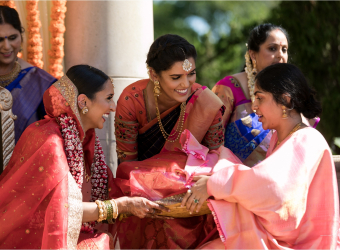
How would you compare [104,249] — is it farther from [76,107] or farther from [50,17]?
[50,17]

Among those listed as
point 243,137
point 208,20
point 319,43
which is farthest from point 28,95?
point 208,20

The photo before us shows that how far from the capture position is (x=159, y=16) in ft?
64.8

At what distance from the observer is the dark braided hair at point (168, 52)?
10.1ft

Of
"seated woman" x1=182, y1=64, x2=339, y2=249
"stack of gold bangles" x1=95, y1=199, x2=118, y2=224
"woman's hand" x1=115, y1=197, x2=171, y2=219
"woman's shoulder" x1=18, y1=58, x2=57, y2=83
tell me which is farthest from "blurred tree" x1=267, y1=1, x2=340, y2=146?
"stack of gold bangles" x1=95, y1=199, x2=118, y2=224

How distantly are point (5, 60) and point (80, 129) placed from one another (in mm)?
1344

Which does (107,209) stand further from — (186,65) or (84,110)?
(186,65)

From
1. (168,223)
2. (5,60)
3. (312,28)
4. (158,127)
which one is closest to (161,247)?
(168,223)

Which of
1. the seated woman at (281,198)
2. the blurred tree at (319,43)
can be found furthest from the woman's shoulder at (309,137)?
the blurred tree at (319,43)

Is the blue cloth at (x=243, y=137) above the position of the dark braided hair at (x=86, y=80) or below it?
below

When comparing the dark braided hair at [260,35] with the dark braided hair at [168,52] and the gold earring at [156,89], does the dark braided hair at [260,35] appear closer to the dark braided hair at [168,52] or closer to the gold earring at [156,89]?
the dark braided hair at [168,52]

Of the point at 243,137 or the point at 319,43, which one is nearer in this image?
the point at 243,137

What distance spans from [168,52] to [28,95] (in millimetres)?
1319

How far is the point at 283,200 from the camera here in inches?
91.8

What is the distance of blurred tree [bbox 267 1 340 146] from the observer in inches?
280
